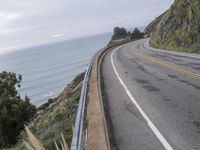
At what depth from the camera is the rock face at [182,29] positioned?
32500 mm

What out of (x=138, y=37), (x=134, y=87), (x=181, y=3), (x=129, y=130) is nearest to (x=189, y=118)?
(x=129, y=130)

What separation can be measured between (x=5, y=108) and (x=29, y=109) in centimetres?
247

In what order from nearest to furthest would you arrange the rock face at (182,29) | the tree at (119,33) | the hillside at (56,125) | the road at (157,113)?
→ the road at (157,113) < the hillside at (56,125) < the rock face at (182,29) < the tree at (119,33)

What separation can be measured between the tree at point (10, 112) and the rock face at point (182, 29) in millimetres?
16569

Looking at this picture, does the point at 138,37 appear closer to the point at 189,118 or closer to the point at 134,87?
the point at 134,87

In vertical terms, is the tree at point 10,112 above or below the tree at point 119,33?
below

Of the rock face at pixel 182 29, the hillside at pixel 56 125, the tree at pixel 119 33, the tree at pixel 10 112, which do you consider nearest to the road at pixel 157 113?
the hillside at pixel 56 125

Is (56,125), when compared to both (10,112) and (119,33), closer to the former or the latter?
(10,112)

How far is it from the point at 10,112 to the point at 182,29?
19.6m

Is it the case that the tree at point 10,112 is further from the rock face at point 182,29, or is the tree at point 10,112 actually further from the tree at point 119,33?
the tree at point 119,33

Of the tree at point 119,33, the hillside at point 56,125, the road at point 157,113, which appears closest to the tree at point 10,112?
the hillside at point 56,125

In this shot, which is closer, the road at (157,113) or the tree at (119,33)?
the road at (157,113)

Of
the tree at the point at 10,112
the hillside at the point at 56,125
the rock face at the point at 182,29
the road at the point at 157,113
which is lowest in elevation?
the tree at the point at 10,112

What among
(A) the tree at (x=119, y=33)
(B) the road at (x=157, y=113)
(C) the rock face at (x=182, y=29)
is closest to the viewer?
(B) the road at (x=157, y=113)
